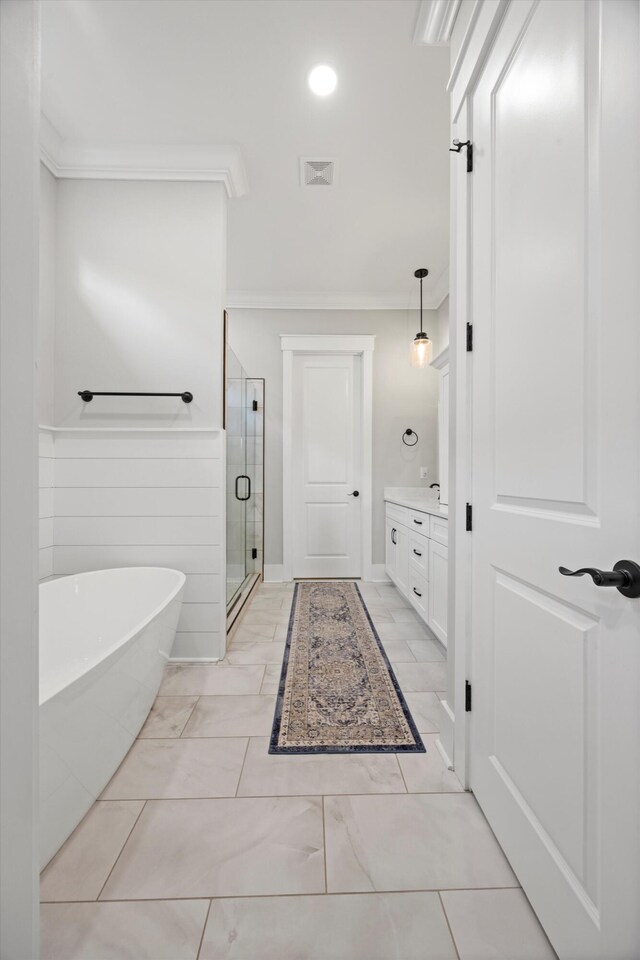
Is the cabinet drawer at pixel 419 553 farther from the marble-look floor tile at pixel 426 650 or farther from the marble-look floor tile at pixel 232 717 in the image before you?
the marble-look floor tile at pixel 232 717

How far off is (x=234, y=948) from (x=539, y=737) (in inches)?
31.5

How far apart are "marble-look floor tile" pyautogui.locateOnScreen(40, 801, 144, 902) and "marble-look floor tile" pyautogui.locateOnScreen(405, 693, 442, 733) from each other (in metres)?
1.07

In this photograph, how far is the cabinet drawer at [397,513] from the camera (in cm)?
341

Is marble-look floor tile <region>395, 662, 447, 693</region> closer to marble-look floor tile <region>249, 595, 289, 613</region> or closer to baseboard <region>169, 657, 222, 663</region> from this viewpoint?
baseboard <region>169, 657, 222, 663</region>

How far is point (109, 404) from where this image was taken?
8.01ft

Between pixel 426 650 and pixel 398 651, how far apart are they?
165 mm

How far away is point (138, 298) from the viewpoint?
2441 mm

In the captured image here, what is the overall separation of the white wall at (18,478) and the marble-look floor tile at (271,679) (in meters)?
1.50

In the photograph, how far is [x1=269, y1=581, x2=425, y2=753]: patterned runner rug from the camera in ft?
5.62

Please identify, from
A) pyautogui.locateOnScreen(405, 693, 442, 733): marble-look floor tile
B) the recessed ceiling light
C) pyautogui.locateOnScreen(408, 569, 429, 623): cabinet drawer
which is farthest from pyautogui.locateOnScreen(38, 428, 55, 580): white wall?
pyautogui.locateOnScreen(408, 569, 429, 623): cabinet drawer

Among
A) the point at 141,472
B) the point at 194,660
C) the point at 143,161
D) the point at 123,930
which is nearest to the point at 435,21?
the point at 143,161

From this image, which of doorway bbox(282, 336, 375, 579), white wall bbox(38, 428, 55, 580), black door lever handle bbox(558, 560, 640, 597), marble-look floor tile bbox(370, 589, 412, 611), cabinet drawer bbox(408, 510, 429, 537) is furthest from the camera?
doorway bbox(282, 336, 375, 579)

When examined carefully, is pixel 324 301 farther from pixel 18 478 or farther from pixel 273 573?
pixel 18 478

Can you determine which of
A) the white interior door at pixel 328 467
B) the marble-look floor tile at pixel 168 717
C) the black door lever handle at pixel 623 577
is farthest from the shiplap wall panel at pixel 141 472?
the black door lever handle at pixel 623 577
